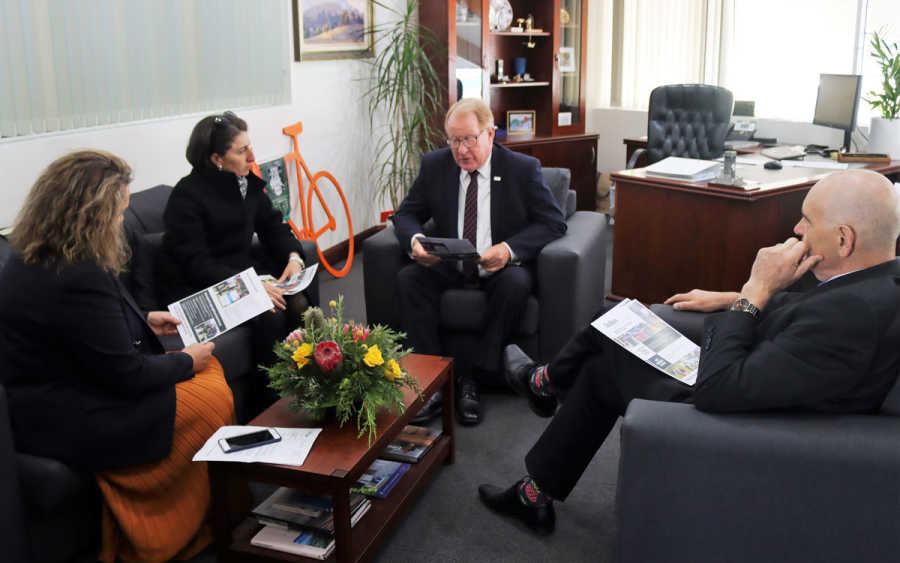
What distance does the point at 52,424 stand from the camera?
2.01 meters

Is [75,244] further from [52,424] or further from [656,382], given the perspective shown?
[656,382]

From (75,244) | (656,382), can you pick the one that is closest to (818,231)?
(656,382)

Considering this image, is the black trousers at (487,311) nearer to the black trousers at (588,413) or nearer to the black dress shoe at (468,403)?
the black dress shoe at (468,403)

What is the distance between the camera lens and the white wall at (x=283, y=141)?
2861mm

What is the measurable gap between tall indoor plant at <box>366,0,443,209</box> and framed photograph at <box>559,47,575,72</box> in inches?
47.9

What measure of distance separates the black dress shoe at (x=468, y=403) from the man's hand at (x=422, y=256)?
473 mm

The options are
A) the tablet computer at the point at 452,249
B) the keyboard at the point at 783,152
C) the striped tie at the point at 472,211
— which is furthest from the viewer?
the keyboard at the point at 783,152

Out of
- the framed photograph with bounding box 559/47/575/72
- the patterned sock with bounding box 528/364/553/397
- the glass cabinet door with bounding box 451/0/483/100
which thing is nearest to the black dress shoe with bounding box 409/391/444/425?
the patterned sock with bounding box 528/364/553/397

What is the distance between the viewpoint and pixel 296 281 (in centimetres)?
308

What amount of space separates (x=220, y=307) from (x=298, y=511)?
2.58ft

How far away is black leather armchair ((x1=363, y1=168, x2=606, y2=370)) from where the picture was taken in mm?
3164

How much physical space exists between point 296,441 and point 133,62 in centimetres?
206

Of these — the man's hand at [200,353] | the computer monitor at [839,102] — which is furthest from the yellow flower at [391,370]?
the computer monitor at [839,102]

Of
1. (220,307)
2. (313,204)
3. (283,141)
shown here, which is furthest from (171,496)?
(313,204)
